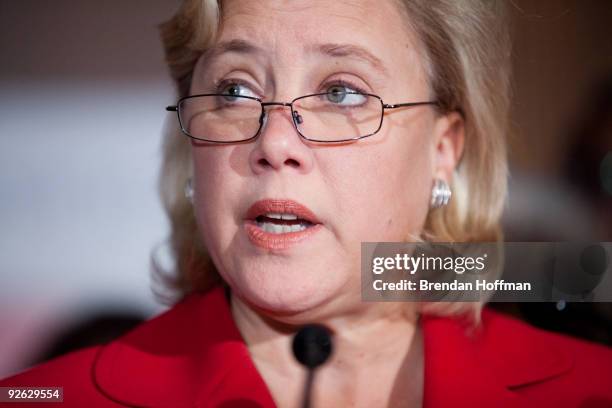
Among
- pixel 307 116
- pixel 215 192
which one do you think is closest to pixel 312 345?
pixel 215 192

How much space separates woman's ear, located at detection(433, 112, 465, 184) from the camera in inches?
63.5

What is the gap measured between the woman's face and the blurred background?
0.59 meters

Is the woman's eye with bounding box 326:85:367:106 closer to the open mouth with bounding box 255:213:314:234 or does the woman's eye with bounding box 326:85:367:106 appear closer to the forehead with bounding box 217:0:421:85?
the forehead with bounding box 217:0:421:85

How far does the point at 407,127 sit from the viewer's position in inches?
58.5

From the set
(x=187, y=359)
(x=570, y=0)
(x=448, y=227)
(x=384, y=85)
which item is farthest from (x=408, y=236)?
(x=570, y=0)

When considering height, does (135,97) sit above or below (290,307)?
above

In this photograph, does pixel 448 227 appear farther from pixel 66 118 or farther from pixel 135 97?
pixel 66 118

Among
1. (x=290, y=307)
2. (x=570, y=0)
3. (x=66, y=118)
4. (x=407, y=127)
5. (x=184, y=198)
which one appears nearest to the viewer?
(x=290, y=307)

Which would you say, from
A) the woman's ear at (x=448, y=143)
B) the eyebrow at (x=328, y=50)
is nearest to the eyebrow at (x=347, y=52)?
the eyebrow at (x=328, y=50)

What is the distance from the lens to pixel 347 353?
153 cm

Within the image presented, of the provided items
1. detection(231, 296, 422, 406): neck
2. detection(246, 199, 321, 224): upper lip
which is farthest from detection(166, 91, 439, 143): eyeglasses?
detection(231, 296, 422, 406): neck

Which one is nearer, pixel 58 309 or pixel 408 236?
pixel 408 236

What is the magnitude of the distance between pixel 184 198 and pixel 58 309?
635 mm

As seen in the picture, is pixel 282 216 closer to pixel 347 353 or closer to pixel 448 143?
pixel 347 353
